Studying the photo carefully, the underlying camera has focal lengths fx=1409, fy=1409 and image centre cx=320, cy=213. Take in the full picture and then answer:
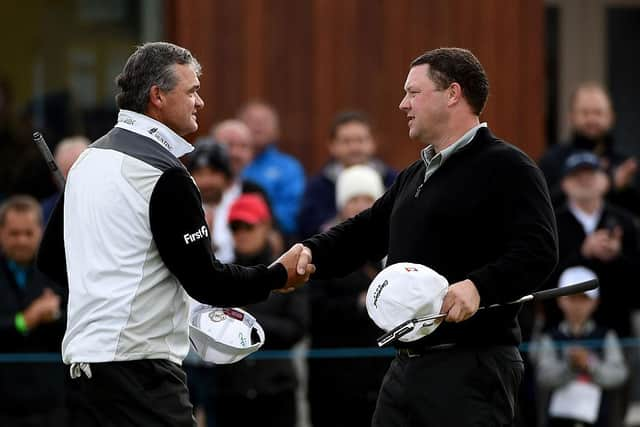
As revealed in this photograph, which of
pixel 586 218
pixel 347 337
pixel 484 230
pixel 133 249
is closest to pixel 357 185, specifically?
pixel 347 337

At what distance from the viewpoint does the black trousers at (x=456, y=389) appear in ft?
18.5

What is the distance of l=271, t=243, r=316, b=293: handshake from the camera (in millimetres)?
6004

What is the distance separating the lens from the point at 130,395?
5.38 m

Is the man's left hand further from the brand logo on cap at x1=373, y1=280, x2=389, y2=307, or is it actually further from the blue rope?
the blue rope

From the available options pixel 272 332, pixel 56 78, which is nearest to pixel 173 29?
pixel 56 78

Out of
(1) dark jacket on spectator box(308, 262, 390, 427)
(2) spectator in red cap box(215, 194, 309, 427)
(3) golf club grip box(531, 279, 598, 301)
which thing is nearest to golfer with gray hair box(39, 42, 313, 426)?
(3) golf club grip box(531, 279, 598, 301)

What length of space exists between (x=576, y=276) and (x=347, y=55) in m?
3.48

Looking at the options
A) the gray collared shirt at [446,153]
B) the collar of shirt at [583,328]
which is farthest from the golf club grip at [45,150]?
the collar of shirt at [583,328]

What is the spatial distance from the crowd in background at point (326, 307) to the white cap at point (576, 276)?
1cm

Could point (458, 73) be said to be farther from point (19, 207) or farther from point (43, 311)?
point (19, 207)

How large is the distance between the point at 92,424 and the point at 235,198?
13.7ft

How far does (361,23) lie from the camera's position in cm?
1174

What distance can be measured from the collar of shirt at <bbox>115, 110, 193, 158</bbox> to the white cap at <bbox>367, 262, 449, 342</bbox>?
37.8 inches

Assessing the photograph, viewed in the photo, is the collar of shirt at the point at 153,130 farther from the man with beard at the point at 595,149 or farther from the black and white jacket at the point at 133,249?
the man with beard at the point at 595,149
